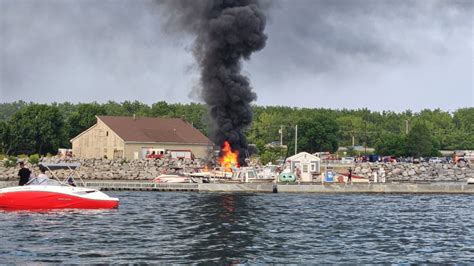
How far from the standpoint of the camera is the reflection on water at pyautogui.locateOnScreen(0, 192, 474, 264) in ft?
105

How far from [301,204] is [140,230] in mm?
23297

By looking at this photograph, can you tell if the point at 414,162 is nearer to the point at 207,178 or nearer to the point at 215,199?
the point at 207,178

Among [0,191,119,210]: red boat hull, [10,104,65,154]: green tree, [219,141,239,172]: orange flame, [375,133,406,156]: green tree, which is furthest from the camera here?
[375,133,406,156]: green tree

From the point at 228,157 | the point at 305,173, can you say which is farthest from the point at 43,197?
the point at 228,157

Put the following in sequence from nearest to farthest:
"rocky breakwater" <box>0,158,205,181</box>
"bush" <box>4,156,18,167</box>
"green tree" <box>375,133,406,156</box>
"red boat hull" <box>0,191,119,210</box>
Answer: "red boat hull" <box>0,191,119,210</box> → "rocky breakwater" <box>0,158,205,181</box> → "bush" <box>4,156,18,167</box> → "green tree" <box>375,133,406,156</box>

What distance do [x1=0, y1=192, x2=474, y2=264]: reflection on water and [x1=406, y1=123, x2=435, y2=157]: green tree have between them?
9081cm

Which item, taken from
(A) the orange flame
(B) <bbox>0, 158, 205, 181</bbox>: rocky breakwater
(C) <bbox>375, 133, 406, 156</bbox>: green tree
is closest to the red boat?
(A) the orange flame

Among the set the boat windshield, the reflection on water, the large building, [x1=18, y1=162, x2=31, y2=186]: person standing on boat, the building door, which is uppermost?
the large building

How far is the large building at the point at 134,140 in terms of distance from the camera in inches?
5054

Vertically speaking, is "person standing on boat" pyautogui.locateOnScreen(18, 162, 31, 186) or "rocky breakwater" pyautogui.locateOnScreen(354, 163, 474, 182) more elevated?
"rocky breakwater" pyautogui.locateOnScreen(354, 163, 474, 182)

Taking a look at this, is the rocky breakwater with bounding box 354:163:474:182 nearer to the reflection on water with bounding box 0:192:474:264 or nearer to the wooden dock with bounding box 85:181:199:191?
the wooden dock with bounding box 85:181:199:191

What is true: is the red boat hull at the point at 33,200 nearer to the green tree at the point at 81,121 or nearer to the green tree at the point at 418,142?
the green tree at the point at 81,121

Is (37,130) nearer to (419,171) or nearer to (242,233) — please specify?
(419,171)

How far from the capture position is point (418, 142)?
153 meters
